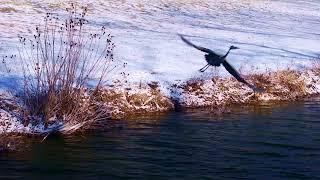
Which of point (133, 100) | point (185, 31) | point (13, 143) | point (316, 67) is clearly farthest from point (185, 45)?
point (13, 143)

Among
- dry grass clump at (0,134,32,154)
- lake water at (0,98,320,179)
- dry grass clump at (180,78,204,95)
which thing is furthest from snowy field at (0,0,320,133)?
lake water at (0,98,320,179)

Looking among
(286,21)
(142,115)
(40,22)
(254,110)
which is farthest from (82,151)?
(286,21)

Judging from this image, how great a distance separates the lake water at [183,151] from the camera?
37.7ft

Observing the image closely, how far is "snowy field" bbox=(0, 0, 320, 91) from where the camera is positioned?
20219 mm

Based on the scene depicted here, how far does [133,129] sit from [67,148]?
87.0 inches

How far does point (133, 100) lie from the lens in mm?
16641

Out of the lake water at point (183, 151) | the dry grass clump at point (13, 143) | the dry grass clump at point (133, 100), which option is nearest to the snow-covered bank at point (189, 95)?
→ the dry grass clump at point (133, 100)

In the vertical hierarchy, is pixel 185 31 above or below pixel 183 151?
above

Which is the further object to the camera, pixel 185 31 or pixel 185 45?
pixel 185 31

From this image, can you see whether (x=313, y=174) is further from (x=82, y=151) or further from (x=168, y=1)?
(x=168, y=1)

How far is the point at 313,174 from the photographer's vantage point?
38.1 ft

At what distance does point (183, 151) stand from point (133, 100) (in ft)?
13.0

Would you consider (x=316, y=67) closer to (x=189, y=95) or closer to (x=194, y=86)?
(x=194, y=86)

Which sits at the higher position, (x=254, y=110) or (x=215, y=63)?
(x=215, y=63)
